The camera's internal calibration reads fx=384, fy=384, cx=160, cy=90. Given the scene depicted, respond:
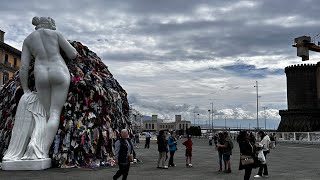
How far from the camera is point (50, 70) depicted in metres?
14.0

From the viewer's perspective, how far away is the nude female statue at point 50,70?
14008 mm

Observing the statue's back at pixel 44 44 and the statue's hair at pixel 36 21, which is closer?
the statue's back at pixel 44 44

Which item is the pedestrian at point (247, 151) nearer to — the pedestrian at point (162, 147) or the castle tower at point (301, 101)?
the pedestrian at point (162, 147)

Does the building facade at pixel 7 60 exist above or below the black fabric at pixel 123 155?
above

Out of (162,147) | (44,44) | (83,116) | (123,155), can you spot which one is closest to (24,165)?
(83,116)

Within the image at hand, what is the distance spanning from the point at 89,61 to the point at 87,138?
153 inches

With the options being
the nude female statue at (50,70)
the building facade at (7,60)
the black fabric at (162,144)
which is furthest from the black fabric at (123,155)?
the building facade at (7,60)

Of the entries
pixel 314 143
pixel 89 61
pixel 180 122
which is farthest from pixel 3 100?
pixel 180 122

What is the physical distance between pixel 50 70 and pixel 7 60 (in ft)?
137

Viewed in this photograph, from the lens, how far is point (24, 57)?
14.5 metres

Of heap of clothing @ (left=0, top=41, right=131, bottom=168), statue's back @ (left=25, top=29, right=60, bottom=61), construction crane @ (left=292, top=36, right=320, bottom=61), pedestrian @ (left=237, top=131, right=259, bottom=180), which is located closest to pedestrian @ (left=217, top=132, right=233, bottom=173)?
pedestrian @ (left=237, top=131, right=259, bottom=180)

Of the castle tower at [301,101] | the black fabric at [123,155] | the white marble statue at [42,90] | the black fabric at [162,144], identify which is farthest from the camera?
the castle tower at [301,101]

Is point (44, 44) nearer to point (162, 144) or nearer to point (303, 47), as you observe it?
point (162, 144)

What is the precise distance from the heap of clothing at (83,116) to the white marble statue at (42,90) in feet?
1.49
